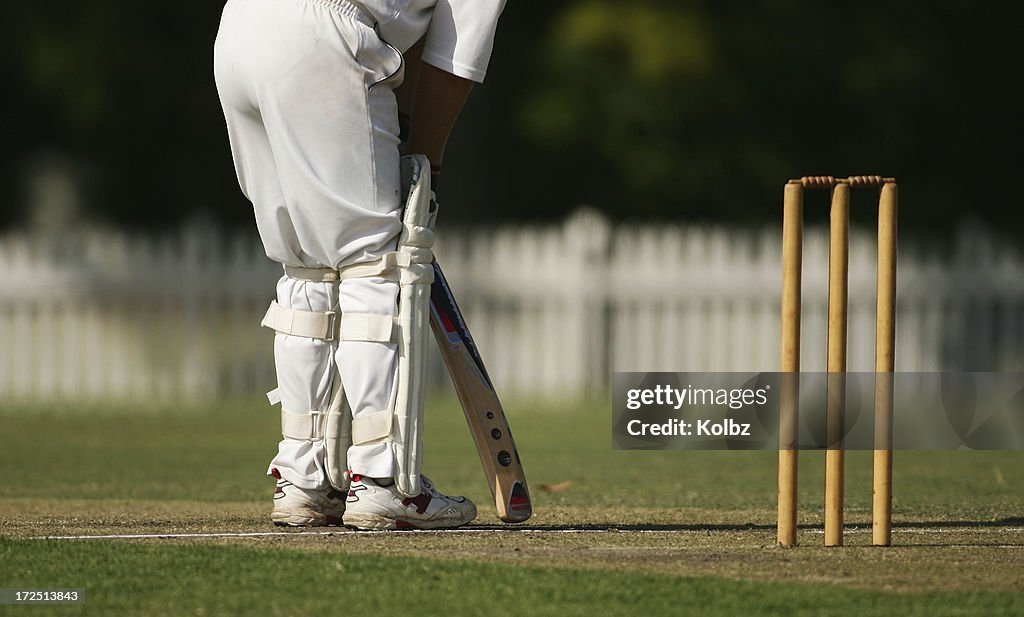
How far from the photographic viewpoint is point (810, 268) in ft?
40.4

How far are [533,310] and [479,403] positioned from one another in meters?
7.21

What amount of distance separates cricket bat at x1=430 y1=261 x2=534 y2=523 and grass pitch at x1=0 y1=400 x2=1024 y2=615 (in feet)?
0.41

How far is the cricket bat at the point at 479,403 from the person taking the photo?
505 cm

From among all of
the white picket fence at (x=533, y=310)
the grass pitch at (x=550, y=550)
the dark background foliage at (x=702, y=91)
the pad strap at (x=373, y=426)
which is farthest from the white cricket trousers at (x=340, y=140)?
the dark background foliage at (x=702, y=91)

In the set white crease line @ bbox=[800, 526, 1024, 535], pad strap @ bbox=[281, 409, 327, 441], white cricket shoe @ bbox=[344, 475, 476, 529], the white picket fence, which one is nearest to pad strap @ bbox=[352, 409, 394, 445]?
white cricket shoe @ bbox=[344, 475, 476, 529]

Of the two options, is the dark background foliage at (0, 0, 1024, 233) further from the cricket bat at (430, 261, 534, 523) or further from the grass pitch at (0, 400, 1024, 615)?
the cricket bat at (430, 261, 534, 523)

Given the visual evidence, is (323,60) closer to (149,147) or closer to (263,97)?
(263,97)

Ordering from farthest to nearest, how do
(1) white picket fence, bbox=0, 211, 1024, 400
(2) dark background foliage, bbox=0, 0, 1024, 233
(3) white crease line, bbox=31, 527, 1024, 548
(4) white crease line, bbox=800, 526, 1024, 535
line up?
(2) dark background foliage, bbox=0, 0, 1024, 233 < (1) white picket fence, bbox=0, 211, 1024, 400 < (4) white crease line, bbox=800, 526, 1024, 535 < (3) white crease line, bbox=31, 527, 1024, 548

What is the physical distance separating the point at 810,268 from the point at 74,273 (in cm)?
536

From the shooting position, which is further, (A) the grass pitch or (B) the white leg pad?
(B) the white leg pad

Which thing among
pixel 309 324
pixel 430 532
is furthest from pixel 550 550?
pixel 309 324

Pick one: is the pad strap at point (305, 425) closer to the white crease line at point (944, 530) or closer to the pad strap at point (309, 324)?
the pad strap at point (309, 324)

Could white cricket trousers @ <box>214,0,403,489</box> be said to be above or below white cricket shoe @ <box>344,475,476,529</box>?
above

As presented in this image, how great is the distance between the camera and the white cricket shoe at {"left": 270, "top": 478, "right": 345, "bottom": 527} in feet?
16.3
